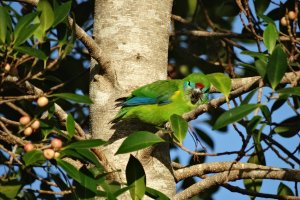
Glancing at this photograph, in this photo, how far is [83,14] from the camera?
458cm

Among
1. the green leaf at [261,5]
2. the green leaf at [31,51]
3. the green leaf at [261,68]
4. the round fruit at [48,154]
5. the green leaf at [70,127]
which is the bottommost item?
the round fruit at [48,154]

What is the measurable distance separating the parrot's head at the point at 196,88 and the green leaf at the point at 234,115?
127 centimetres

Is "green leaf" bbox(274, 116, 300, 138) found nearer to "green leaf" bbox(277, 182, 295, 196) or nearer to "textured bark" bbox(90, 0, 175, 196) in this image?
"green leaf" bbox(277, 182, 295, 196)

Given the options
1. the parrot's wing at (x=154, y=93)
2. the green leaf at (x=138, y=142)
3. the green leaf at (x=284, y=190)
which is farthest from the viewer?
the green leaf at (x=284, y=190)

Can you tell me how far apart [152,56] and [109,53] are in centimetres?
23

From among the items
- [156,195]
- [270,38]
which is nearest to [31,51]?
[156,195]

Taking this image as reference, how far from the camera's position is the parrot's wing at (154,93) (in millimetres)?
3107

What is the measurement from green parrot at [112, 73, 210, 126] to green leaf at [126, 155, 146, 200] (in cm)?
59

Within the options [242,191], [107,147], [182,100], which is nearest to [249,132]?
[242,191]

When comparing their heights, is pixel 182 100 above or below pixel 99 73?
below

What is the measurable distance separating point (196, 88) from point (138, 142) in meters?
1.31

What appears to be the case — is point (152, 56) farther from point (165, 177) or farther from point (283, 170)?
point (283, 170)

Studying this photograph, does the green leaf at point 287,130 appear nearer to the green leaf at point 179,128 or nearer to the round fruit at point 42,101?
the green leaf at point 179,128

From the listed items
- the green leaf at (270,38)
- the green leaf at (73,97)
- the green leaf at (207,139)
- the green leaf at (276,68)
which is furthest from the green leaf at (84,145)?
the green leaf at (207,139)
